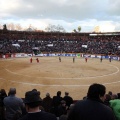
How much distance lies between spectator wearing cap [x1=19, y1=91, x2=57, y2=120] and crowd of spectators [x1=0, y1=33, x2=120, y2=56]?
77.1 m

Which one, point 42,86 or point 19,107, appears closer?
point 19,107

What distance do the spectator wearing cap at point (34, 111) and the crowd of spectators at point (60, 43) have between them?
77.1 metres

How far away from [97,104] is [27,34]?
99.8 meters

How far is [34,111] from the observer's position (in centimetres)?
392

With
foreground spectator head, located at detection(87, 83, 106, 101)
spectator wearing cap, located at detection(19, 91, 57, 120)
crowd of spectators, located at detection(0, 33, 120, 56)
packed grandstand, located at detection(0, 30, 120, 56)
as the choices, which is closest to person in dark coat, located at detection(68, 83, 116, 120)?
foreground spectator head, located at detection(87, 83, 106, 101)

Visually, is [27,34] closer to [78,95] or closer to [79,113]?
[78,95]

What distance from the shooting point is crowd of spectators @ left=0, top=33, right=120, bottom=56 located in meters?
84.7

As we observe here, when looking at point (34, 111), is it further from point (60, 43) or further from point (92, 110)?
point (60, 43)

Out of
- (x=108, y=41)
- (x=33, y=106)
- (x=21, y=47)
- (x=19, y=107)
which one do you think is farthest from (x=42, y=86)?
(x=108, y=41)

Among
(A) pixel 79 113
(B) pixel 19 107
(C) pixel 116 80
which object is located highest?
(A) pixel 79 113

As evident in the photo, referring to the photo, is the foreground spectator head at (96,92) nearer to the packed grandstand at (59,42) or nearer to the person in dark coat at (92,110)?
the person in dark coat at (92,110)

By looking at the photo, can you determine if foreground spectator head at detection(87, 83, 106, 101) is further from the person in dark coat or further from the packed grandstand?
the packed grandstand

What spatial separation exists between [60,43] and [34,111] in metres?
93.1

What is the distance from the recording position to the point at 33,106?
397 cm
